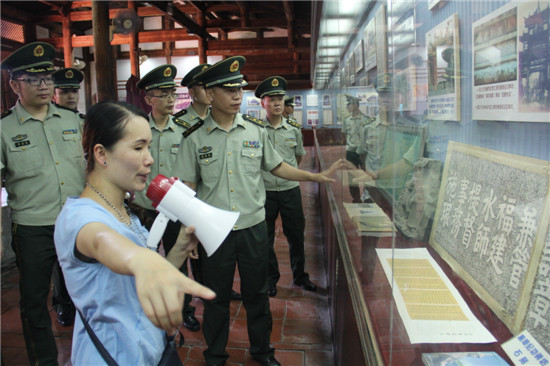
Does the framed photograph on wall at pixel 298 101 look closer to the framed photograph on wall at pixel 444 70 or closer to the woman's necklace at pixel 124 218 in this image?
the woman's necklace at pixel 124 218

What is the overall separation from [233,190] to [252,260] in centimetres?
44

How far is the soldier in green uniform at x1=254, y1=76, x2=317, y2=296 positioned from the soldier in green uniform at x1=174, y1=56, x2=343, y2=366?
3.45ft

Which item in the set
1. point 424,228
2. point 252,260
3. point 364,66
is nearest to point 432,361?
point 424,228

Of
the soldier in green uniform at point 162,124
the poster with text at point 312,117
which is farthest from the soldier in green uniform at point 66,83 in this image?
the poster with text at point 312,117

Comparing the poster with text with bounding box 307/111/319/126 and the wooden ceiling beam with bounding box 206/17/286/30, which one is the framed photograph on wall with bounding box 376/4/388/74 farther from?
the poster with text with bounding box 307/111/319/126

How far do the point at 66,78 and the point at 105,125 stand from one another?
3033 millimetres

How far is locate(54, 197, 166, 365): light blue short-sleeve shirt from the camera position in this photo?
1.05 metres

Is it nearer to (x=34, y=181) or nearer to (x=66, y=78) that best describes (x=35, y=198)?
(x=34, y=181)

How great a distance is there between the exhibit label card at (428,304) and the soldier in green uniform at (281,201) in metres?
2.66

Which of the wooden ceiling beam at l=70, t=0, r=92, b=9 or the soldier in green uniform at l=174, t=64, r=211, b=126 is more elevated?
the wooden ceiling beam at l=70, t=0, r=92, b=9

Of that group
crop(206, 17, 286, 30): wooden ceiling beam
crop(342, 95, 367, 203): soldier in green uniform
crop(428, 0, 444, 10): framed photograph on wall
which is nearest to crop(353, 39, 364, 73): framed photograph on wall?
crop(342, 95, 367, 203): soldier in green uniform

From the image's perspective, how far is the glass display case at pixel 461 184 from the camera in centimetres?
59

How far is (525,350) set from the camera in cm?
59

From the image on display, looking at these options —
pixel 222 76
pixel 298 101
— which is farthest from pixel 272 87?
pixel 298 101
